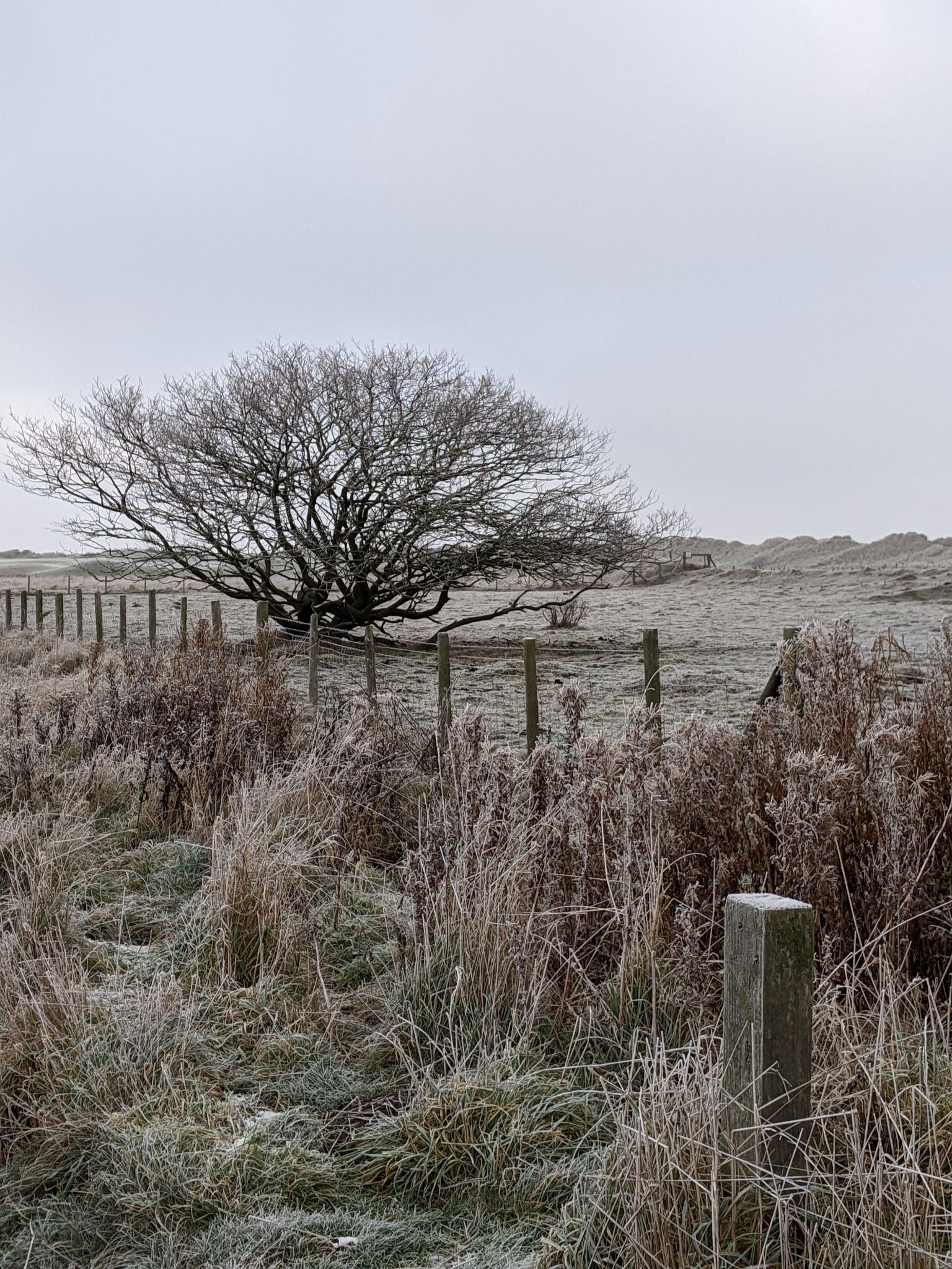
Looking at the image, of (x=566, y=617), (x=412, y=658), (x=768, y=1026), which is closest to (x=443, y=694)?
(x=768, y=1026)

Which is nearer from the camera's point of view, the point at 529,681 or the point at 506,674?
the point at 529,681

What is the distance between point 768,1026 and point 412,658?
43.1 ft

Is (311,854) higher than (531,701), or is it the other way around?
(531,701)

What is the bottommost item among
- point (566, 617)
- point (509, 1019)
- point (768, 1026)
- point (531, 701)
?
point (509, 1019)

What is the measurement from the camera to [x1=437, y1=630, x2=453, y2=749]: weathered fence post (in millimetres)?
6199

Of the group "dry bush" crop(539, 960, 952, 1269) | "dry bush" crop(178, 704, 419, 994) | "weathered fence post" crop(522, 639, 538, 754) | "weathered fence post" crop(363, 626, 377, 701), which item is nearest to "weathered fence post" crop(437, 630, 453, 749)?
"dry bush" crop(178, 704, 419, 994)

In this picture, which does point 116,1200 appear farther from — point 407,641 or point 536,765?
point 407,641

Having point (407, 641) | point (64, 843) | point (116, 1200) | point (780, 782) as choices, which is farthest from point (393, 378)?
→ point (116, 1200)

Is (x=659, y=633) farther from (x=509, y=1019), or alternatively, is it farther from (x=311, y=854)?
(x=509, y=1019)

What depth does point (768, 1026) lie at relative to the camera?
198 cm

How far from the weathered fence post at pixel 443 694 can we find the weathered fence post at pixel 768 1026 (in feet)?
11.1

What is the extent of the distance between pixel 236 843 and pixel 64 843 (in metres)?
1.23

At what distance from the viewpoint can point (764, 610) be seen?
909 inches

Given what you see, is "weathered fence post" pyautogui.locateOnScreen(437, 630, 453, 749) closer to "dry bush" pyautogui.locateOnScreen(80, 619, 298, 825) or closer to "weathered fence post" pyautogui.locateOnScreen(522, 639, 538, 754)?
"weathered fence post" pyautogui.locateOnScreen(522, 639, 538, 754)
